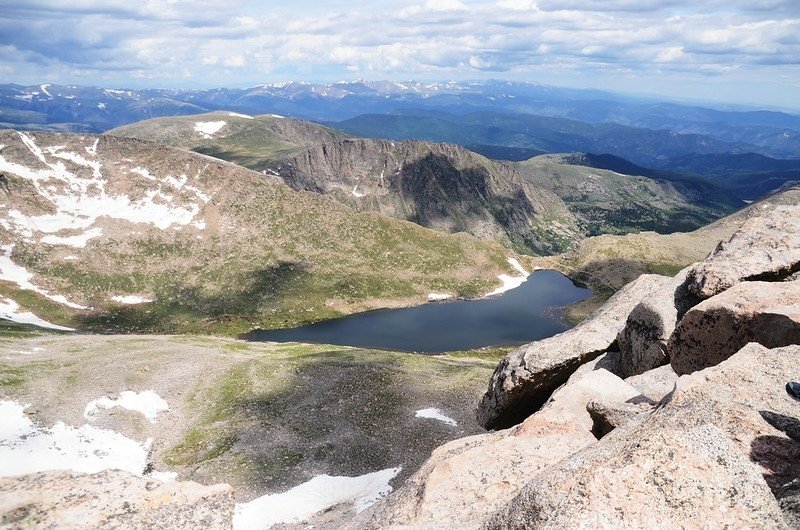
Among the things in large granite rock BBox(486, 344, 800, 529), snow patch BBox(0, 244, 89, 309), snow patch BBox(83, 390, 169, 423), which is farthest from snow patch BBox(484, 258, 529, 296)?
large granite rock BBox(486, 344, 800, 529)

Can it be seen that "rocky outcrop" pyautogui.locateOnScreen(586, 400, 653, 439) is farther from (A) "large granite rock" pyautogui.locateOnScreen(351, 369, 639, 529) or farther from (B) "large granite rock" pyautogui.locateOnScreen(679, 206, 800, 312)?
(B) "large granite rock" pyautogui.locateOnScreen(679, 206, 800, 312)

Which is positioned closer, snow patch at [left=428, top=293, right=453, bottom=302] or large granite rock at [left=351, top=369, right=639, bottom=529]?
large granite rock at [left=351, top=369, right=639, bottom=529]

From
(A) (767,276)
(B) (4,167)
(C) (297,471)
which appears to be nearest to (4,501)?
(C) (297,471)

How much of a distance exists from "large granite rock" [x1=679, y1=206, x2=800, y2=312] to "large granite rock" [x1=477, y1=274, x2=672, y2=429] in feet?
16.7

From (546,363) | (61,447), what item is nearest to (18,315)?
(61,447)

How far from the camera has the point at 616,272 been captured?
181 meters

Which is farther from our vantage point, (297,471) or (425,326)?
(425,326)

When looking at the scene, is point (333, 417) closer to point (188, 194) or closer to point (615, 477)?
point (615, 477)

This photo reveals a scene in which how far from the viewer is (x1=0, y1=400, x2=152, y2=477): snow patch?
3966 centimetres

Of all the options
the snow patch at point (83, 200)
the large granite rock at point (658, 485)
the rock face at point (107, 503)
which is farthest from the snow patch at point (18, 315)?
the large granite rock at point (658, 485)

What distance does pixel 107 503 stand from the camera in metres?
15.7

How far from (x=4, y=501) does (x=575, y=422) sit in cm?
1974

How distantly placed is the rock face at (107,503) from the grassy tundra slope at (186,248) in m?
111

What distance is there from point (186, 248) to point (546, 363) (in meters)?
139
